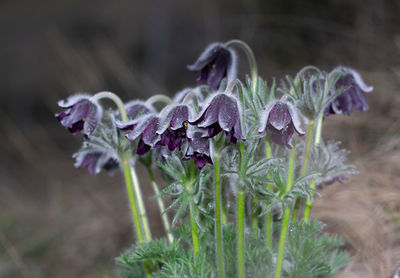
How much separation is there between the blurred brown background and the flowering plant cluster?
2.14 feet

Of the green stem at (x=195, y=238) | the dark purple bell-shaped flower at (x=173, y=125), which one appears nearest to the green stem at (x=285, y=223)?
the green stem at (x=195, y=238)

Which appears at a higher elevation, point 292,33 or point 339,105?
point 292,33

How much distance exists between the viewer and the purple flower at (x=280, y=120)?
1.31 m

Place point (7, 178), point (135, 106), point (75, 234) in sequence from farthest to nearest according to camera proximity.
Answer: point (7, 178), point (75, 234), point (135, 106)

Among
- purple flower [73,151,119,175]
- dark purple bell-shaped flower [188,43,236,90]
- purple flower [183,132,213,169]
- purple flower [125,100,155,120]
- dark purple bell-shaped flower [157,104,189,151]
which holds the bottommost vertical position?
purple flower [183,132,213,169]

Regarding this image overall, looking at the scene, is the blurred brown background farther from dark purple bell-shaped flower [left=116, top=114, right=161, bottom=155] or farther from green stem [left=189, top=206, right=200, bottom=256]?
dark purple bell-shaped flower [left=116, top=114, right=161, bottom=155]

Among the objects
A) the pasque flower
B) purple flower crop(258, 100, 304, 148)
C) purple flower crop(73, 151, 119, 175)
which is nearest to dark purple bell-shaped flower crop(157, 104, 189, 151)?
the pasque flower

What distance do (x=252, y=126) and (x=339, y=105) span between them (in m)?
0.48

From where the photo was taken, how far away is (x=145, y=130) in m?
1.38

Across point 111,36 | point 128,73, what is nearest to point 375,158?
point 128,73

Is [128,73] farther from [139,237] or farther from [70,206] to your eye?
[139,237]

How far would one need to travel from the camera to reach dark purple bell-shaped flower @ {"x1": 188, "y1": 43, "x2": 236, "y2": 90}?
5.58 feet

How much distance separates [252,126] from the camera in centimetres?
140

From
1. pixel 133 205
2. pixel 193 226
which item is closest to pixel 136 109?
pixel 133 205
